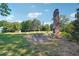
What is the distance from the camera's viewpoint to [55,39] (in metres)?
1.68

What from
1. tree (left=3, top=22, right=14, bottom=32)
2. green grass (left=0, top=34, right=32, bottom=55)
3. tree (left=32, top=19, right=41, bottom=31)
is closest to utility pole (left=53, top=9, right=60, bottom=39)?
tree (left=32, top=19, right=41, bottom=31)

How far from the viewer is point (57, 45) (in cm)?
167

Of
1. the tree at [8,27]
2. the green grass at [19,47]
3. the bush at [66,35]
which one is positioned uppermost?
the tree at [8,27]

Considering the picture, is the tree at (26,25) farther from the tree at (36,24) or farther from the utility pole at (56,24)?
the utility pole at (56,24)

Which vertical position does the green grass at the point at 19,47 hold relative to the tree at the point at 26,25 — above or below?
below

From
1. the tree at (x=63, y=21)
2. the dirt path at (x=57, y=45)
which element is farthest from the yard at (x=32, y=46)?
the tree at (x=63, y=21)

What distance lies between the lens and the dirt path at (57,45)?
1.66 m

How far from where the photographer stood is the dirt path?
166cm

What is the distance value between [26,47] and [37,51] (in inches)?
4.4

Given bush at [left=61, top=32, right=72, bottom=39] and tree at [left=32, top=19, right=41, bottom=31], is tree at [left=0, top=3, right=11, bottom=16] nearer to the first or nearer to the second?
tree at [left=32, top=19, right=41, bottom=31]

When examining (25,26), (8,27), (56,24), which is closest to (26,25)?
(25,26)

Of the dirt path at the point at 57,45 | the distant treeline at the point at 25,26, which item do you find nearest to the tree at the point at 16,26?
the distant treeline at the point at 25,26

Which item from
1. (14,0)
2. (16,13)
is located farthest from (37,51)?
(14,0)

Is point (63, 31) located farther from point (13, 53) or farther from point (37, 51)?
point (13, 53)
